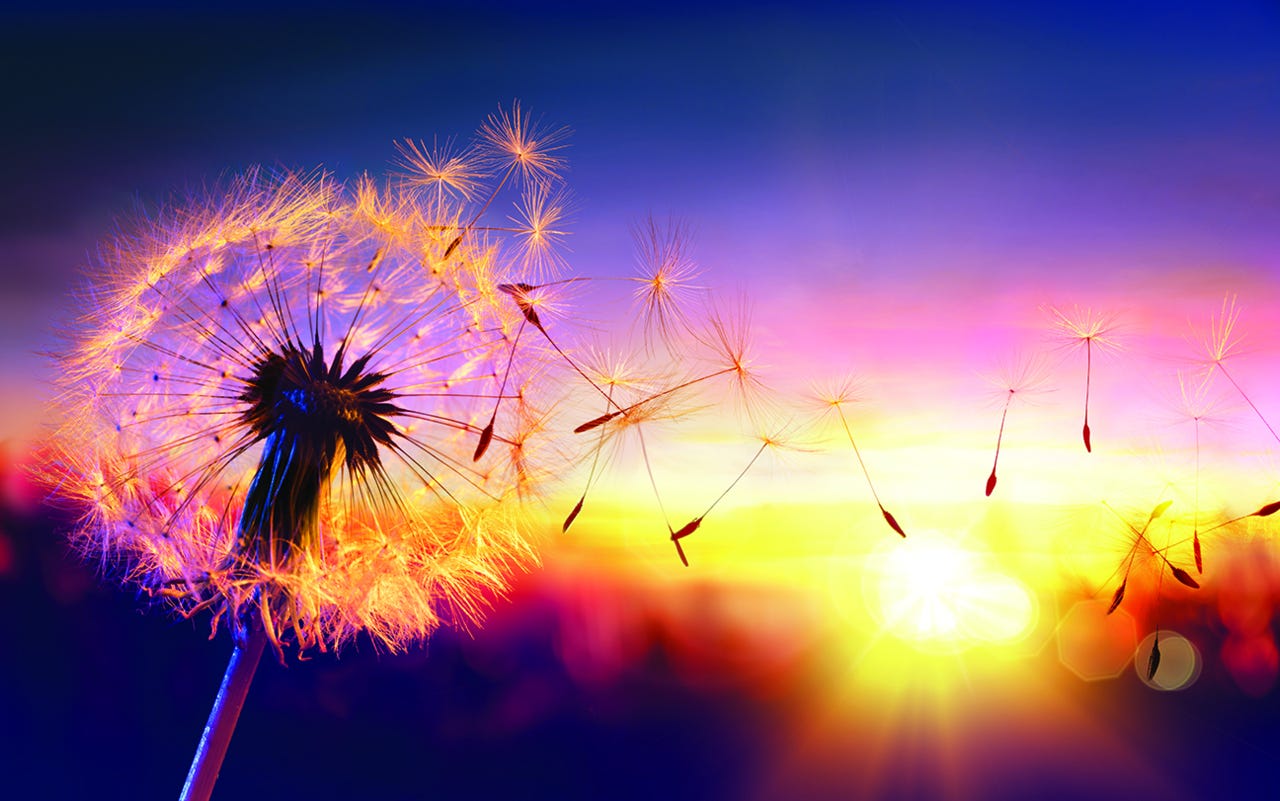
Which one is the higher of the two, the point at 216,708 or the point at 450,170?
the point at 450,170

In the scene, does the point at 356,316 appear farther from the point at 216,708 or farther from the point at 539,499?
the point at 216,708

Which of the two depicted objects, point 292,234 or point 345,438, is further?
point 292,234

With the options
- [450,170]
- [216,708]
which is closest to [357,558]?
[216,708]

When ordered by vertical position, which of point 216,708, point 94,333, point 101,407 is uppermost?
point 94,333

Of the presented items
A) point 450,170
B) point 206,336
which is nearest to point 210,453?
point 206,336

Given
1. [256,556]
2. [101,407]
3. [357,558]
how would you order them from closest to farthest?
[256,556] → [357,558] → [101,407]

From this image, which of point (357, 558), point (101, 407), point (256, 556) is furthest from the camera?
point (101, 407)
